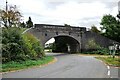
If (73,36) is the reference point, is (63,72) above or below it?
below

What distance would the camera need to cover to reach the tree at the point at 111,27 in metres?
71.2

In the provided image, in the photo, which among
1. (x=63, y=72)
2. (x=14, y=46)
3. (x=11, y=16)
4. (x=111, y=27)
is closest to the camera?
(x=63, y=72)

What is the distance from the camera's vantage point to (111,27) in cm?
7319

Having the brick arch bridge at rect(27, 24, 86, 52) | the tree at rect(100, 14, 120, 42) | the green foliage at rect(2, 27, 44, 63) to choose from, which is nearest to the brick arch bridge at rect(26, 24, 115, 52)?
the brick arch bridge at rect(27, 24, 86, 52)

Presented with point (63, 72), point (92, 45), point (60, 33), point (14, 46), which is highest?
point (60, 33)

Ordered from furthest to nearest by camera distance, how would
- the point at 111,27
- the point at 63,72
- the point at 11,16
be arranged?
the point at 111,27 < the point at 11,16 < the point at 63,72

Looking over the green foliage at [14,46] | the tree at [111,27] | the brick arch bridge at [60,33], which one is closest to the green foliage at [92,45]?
the brick arch bridge at [60,33]

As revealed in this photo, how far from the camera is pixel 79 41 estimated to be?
69312 mm

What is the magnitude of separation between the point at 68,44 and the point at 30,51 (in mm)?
38755

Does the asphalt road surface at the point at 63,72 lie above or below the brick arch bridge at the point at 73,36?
below

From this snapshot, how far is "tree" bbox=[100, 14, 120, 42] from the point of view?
2803 inches

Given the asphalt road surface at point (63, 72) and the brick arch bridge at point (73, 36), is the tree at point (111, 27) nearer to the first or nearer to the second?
the brick arch bridge at point (73, 36)

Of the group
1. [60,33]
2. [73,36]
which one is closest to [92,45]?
[73,36]

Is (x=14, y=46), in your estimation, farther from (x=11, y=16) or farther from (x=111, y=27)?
(x=111, y=27)
